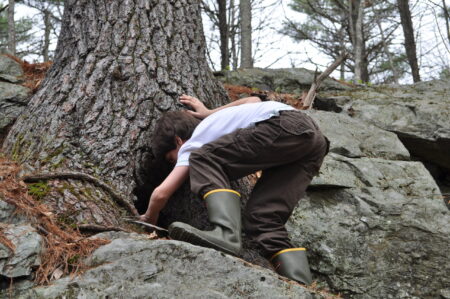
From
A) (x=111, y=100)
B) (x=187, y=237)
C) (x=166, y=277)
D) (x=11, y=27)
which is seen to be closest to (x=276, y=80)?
(x=111, y=100)

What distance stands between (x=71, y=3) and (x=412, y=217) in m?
3.54

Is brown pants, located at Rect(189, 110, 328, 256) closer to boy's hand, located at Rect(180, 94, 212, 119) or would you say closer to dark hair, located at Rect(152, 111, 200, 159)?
dark hair, located at Rect(152, 111, 200, 159)

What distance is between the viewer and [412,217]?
3973mm

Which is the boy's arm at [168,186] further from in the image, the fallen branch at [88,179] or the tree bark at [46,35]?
the tree bark at [46,35]

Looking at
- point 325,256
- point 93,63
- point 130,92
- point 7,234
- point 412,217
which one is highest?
point 93,63

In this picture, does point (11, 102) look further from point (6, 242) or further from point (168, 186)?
point (6, 242)

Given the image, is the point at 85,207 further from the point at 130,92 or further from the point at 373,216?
the point at 373,216

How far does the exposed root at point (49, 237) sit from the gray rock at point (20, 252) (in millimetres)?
51

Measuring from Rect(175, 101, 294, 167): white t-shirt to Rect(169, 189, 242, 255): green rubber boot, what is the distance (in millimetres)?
412

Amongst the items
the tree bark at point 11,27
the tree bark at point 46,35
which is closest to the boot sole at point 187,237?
the tree bark at point 11,27

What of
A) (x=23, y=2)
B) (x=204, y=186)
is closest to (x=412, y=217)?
(x=204, y=186)

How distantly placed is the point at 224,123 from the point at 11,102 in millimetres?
2711

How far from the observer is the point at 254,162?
3.25m

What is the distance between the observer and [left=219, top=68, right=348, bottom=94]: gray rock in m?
7.21
